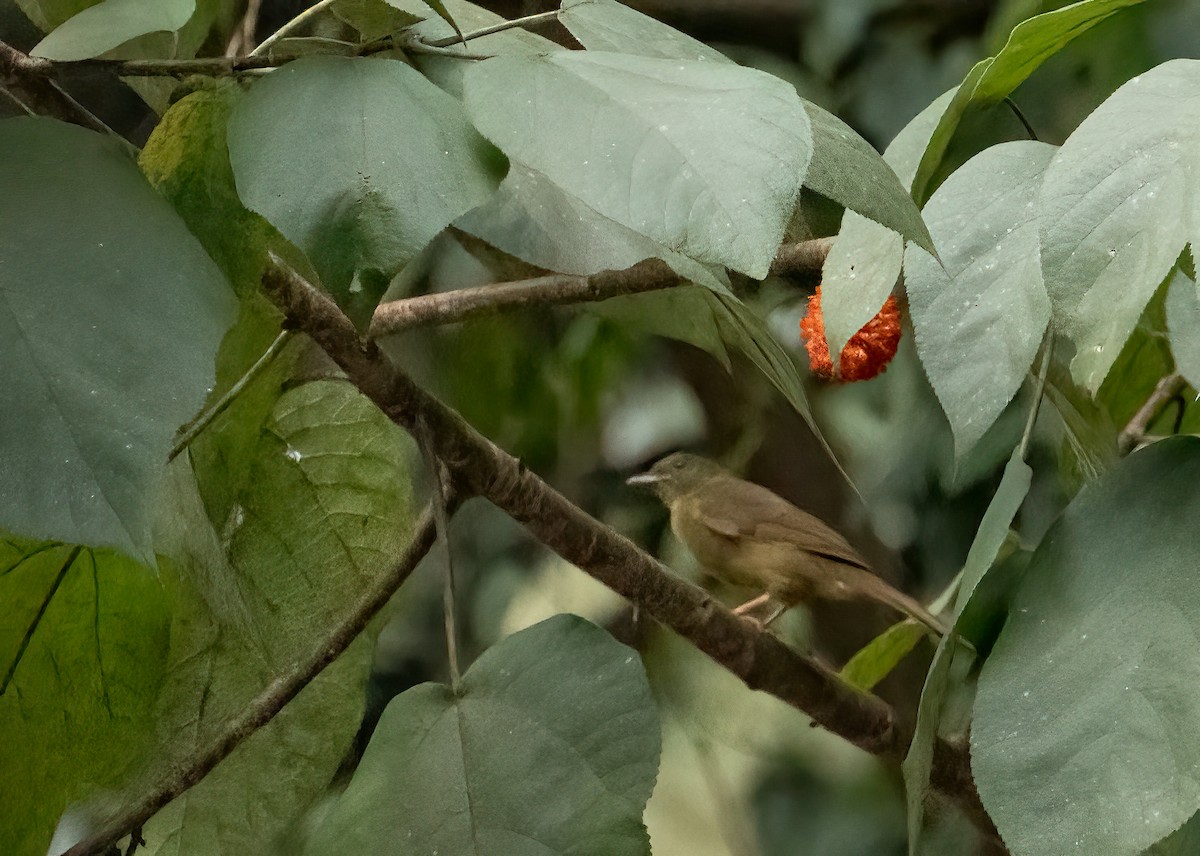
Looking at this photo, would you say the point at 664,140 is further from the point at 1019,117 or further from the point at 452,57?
the point at 1019,117

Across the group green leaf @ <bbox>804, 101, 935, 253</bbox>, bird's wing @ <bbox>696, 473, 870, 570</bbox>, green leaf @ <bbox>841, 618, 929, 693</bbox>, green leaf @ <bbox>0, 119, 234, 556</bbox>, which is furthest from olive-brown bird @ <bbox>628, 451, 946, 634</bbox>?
green leaf @ <bbox>0, 119, 234, 556</bbox>

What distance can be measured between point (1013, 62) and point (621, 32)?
223mm

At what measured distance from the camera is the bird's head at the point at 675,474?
111 centimetres

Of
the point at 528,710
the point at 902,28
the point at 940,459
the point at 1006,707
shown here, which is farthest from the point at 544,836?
the point at 902,28

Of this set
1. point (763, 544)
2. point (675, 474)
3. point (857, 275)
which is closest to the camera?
point (857, 275)

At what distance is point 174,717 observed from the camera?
0.62 meters

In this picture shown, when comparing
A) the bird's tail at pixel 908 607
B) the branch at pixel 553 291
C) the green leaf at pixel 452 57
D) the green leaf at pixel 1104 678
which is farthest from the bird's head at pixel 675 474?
the green leaf at pixel 452 57

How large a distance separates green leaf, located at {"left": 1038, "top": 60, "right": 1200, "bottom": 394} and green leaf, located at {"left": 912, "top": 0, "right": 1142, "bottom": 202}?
12 cm

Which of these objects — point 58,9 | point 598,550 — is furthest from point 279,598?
point 58,9

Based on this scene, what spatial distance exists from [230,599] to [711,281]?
0.97 ft

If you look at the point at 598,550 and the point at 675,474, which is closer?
the point at 598,550

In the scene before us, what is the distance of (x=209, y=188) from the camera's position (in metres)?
0.39

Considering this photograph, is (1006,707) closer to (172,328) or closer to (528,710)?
(528,710)

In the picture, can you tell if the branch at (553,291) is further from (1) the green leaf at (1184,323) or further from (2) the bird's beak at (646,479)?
(2) the bird's beak at (646,479)
